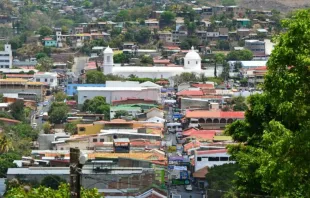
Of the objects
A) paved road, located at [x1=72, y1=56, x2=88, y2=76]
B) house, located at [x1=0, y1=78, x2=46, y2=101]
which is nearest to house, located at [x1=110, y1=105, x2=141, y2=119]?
house, located at [x1=0, y1=78, x2=46, y2=101]

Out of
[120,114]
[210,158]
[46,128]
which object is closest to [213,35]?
[120,114]

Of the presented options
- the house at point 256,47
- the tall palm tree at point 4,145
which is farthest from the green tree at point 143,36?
the tall palm tree at point 4,145

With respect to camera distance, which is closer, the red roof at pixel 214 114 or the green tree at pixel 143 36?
the red roof at pixel 214 114

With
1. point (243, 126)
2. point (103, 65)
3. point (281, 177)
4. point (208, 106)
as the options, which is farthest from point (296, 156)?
point (103, 65)

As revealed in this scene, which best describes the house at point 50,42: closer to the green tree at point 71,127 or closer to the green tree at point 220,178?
the green tree at point 71,127

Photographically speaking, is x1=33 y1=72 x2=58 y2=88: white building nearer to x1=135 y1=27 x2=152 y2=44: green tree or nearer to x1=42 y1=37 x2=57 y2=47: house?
x1=42 y1=37 x2=57 y2=47: house

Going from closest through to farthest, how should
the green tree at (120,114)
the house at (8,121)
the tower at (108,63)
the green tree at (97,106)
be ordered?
the house at (8,121) < the green tree at (120,114) < the green tree at (97,106) < the tower at (108,63)

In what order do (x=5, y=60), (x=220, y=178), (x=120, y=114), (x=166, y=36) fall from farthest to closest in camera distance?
(x=166, y=36) → (x=5, y=60) → (x=120, y=114) → (x=220, y=178)

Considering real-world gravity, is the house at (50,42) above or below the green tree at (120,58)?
above

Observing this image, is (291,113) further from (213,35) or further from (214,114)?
(213,35)
